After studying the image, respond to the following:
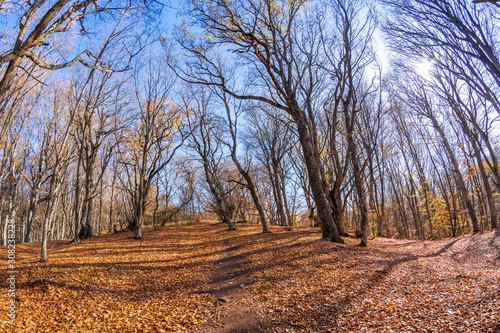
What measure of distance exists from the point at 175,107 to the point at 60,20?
12.5 metres

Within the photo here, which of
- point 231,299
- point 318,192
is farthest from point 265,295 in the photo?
point 318,192

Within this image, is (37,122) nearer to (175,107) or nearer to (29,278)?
(175,107)

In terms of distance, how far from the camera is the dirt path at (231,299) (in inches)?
144

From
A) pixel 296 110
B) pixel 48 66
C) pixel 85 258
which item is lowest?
pixel 85 258

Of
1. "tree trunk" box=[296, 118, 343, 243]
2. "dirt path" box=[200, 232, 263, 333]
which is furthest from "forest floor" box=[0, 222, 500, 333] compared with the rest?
"tree trunk" box=[296, 118, 343, 243]

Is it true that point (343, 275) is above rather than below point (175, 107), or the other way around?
below

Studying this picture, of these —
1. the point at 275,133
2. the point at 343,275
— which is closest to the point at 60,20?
the point at 343,275

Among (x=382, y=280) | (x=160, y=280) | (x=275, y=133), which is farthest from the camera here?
(x=275, y=133)

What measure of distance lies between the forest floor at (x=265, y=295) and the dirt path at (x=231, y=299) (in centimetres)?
2

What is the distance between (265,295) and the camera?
4.64 m

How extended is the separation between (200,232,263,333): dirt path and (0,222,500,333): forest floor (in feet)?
0.07

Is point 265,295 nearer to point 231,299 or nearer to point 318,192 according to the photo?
point 231,299

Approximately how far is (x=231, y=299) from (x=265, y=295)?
0.74 meters

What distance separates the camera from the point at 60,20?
390 centimetres
